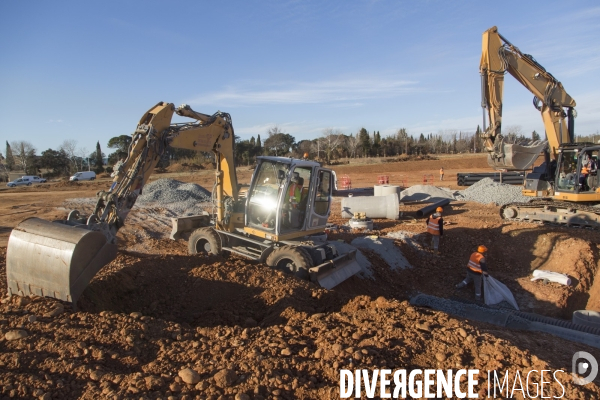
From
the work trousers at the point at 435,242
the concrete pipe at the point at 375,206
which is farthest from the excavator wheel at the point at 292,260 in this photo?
the concrete pipe at the point at 375,206

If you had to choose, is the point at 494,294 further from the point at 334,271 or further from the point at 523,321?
the point at 334,271

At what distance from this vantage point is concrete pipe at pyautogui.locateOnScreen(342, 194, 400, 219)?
15672 mm

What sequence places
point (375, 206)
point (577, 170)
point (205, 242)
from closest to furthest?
1. point (205, 242)
2. point (577, 170)
3. point (375, 206)

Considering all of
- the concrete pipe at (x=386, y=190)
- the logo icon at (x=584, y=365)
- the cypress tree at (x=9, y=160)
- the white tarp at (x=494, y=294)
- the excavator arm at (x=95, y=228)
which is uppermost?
the cypress tree at (x=9, y=160)

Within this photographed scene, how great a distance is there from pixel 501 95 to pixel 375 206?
5.93 meters

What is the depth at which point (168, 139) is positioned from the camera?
6945 millimetres

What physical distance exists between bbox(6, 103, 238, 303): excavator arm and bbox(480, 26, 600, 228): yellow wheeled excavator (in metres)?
9.74

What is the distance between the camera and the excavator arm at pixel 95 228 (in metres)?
5.00

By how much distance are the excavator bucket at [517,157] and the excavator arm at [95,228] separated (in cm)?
973

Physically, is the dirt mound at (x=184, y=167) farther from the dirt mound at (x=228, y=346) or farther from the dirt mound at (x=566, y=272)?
the dirt mound at (x=228, y=346)

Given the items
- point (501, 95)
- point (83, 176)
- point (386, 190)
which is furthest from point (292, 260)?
point (83, 176)

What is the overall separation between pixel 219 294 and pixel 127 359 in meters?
2.48

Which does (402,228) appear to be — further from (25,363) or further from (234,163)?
(25,363)

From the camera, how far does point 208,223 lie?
10.2 m
